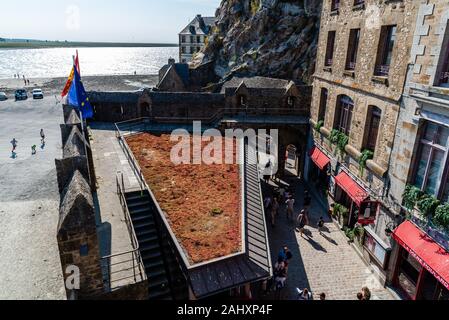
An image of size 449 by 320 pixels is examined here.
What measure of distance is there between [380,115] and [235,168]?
8.76 meters

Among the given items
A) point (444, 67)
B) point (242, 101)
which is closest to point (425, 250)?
point (444, 67)

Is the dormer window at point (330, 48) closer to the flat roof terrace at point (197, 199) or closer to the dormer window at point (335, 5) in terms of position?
the dormer window at point (335, 5)

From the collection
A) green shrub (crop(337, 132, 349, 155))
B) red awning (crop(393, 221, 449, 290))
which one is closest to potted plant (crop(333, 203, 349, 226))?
green shrub (crop(337, 132, 349, 155))

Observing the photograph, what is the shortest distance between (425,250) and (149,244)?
35.6 feet

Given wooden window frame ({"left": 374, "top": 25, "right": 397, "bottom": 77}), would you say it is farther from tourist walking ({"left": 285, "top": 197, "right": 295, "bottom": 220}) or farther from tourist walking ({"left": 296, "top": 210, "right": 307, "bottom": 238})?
tourist walking ({"left": 285, "top": 197, "right": 295, "bottom": 220})

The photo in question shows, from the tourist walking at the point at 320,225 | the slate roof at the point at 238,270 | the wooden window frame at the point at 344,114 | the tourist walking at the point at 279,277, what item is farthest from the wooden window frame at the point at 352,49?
the tourist walking at the point at 279,277

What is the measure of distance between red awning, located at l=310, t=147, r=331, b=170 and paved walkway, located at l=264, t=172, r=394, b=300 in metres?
3.56

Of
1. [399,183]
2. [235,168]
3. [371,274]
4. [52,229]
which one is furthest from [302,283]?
[52,229]

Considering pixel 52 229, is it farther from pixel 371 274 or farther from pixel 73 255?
pixel 371 274

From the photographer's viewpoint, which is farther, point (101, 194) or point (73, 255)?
point (101, 194)

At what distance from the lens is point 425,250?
11.9m

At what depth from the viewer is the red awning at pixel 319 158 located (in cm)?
2183

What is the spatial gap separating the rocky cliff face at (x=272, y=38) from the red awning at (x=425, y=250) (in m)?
28.7

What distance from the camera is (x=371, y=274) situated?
52.2 feet
